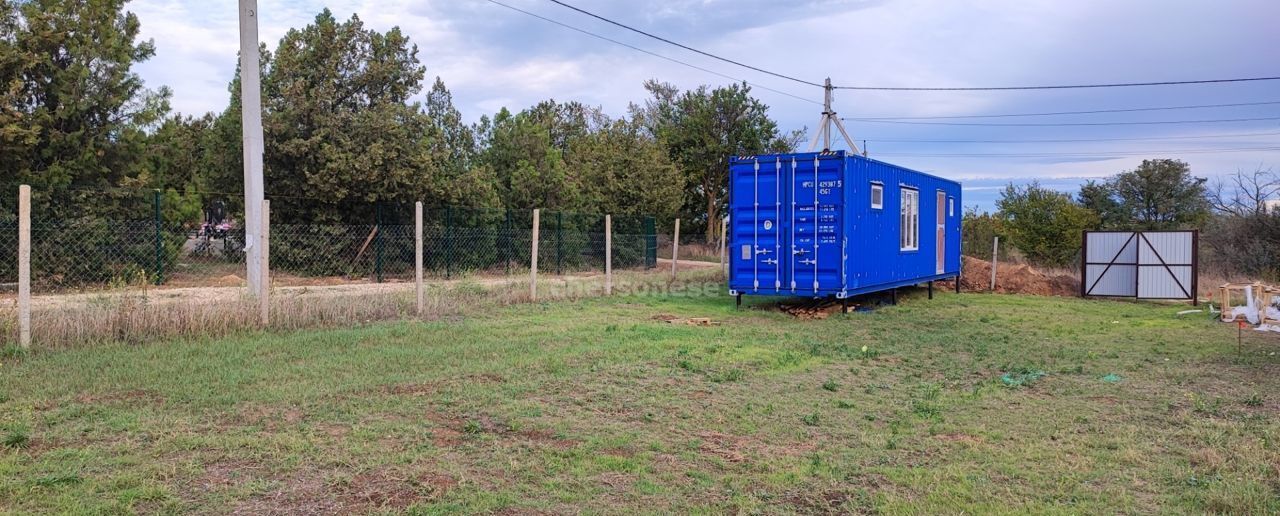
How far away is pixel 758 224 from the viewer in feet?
42.5

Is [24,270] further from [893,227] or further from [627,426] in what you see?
[893,227]

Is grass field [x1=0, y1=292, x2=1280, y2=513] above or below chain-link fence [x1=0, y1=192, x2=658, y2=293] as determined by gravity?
below

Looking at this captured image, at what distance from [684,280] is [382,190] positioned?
6862 mm

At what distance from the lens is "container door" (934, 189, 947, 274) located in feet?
54.2

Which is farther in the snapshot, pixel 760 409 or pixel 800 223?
pixel 800 223

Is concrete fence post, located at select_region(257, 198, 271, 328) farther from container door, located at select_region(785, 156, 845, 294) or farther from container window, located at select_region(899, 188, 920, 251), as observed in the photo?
container window, located at select_region(899, 188, 920, 251)

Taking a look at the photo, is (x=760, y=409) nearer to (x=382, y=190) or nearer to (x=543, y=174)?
(x=382, y=190)

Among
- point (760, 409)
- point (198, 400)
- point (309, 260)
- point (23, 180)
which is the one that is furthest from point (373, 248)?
point (760, 409)

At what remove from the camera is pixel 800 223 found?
41.1 ft

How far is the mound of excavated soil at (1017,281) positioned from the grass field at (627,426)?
363 inches

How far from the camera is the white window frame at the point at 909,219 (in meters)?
14.4

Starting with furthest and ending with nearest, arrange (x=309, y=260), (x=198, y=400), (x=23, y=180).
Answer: (x=309, y=260) → (x=23, y=180) → (x=198, y=400)

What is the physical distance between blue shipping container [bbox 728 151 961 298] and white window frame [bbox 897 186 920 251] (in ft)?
0.36

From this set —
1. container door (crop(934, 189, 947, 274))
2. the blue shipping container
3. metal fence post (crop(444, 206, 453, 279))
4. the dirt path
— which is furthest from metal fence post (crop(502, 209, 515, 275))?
container door (crop(934, 189, 947, 274))
